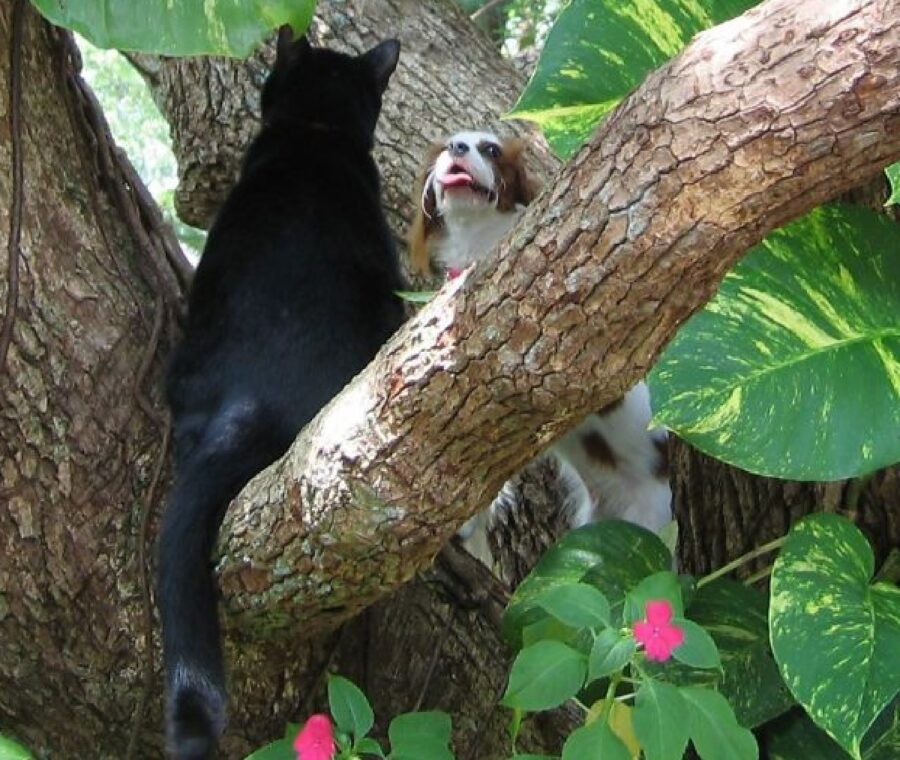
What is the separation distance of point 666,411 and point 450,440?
0.78 ft

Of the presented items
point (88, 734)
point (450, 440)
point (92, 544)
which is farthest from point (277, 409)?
point (450, 440)

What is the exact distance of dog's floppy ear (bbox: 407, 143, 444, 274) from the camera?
2732mm

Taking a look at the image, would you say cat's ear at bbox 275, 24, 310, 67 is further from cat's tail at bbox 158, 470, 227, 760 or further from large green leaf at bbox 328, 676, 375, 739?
large green leaf at bbox 328, 676, 375, 739

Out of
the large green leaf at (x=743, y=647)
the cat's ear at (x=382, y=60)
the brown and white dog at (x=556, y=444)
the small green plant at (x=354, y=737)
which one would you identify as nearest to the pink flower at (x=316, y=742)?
the small green plant at (x=354, y=737)

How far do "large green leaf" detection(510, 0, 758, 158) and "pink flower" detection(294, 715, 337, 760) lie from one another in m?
0.67

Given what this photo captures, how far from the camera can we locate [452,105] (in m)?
2.81

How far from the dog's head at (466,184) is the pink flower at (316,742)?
139 centimetres

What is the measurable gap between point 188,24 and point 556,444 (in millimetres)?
1226

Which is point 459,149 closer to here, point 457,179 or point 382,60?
point 457,179

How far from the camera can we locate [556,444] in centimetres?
262

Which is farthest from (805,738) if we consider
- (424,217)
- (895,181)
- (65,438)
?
(424,217)

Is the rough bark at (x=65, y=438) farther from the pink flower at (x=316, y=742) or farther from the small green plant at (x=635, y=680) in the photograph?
the small green plant at (x=635, y=680)

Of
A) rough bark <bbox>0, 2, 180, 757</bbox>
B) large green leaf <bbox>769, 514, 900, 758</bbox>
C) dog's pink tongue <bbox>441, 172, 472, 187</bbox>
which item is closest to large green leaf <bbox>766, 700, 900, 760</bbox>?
large green leaf <bbox>769, 514, 900, 758</bbox>

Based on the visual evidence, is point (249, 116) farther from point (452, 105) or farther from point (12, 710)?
point (12, 710)
